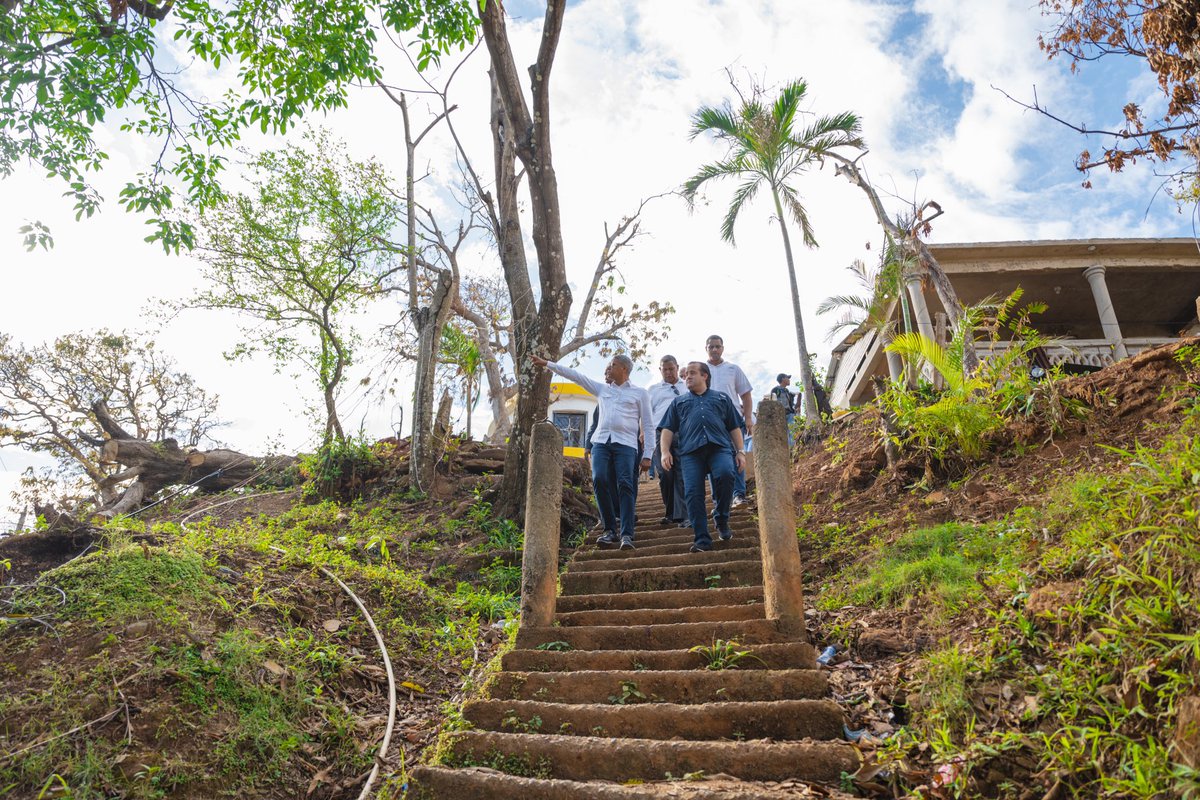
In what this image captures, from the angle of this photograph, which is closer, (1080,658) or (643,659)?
(1080,658)

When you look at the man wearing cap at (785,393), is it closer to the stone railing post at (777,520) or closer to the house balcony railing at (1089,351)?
the house balcony railing at (1089,351)

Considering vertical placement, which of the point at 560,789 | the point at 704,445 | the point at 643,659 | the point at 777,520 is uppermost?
the point at 704,445

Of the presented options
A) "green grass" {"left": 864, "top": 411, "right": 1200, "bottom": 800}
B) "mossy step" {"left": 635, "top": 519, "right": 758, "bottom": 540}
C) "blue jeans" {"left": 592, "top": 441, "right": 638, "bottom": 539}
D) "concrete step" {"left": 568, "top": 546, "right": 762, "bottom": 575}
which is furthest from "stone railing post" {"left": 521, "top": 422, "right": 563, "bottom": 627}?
"green grass" {"left": 864, "top": 411, "right": 1200, "bottom": 800}

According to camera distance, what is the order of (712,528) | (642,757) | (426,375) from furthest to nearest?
(426,375), (712,528), (642,757)

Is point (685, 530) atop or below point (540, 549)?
below

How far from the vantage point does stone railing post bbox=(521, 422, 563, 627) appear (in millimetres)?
4824

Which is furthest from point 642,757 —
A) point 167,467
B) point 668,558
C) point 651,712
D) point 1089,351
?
point 1089,351

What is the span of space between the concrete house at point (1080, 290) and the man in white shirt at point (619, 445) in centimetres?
736

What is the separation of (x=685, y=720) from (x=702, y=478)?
250 cm

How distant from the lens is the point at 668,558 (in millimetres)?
A: 5863

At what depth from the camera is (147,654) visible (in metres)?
3.97

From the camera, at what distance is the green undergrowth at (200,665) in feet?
11.1

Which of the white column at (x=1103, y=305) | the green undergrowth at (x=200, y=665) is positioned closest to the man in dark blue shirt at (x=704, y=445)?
the green undergrowth at (x=200, y=665)

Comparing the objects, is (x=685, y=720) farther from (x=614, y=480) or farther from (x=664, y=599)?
(x=614, y=480)
